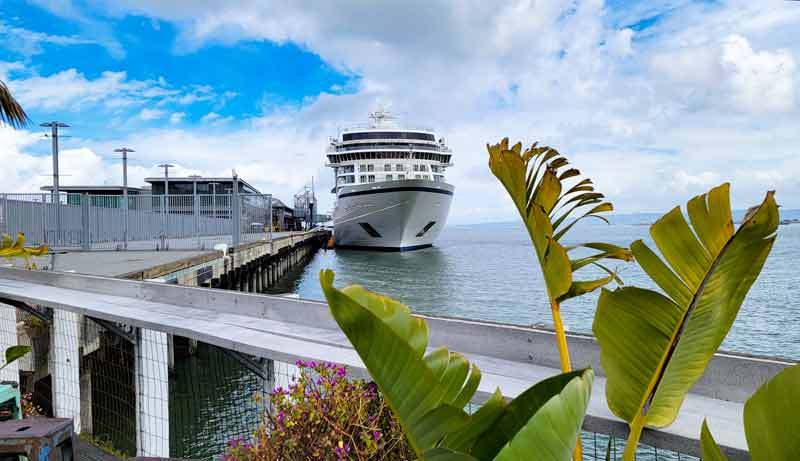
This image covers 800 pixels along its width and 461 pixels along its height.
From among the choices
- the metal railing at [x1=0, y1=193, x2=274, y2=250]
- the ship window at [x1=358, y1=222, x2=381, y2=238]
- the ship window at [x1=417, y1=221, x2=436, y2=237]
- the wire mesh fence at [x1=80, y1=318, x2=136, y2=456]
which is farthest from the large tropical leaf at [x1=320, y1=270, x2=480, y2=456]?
the ship window at [x1=417, y1=221, x2=436, y2=237]

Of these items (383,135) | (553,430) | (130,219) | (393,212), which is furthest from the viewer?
(383,135)

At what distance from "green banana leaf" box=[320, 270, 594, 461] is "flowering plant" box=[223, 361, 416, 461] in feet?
2.73

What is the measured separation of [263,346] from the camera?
2.54 meters

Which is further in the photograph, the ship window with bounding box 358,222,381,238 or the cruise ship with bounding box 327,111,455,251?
the ship window with bounding box 358,222,381,238

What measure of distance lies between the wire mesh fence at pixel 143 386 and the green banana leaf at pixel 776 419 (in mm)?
502

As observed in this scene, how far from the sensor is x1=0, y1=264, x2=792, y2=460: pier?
1816 millimetres

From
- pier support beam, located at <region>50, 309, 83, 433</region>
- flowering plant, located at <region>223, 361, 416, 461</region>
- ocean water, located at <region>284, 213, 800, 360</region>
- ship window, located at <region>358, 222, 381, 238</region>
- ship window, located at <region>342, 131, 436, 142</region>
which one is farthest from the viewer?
ship window, located at <region>342, 131, 436, 142</region>

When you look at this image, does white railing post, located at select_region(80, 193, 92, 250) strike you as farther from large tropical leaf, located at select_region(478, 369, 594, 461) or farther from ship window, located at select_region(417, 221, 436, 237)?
ship window, located at select_region(417, 221, 436, 237)

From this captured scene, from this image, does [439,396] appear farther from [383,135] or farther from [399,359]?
[383,135]

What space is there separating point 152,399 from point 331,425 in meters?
1.82

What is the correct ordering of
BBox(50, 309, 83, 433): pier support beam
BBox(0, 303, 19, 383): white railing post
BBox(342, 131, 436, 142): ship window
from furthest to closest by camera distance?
BBox(342, 131, 436, 142): ship window → BBox(0, 303, 19, 383): white railing post → BBox(50, 309, 83, 433): pier support beam

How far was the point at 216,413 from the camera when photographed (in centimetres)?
874

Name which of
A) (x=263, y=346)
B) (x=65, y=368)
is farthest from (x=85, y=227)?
(x=263, y=346)

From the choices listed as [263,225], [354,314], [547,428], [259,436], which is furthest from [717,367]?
[263,225]
